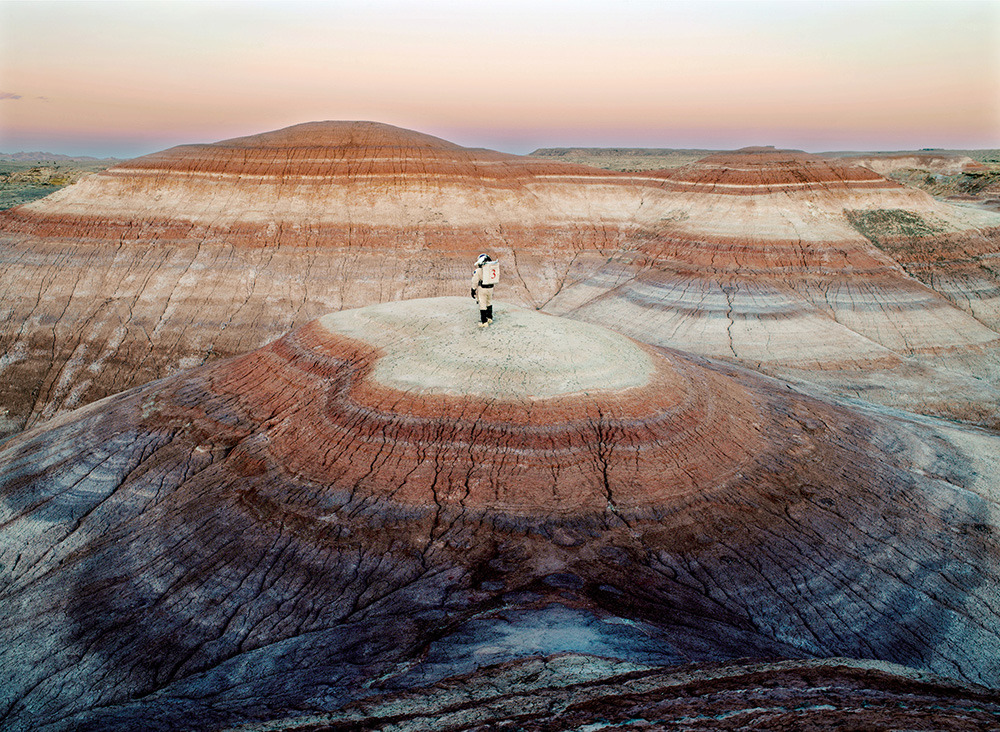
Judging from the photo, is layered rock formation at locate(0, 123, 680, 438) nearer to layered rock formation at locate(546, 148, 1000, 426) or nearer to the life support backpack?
layered rock formation at locate(546, 148, 1000, 426)

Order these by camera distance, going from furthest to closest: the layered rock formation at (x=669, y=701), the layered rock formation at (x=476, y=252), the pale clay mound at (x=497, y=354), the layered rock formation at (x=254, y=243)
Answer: the layered rock formation at (x=254, y=243)
the layered rock formation at (x=476, y=252)
the pale clay mound at (x=497, y=354)
the layered rock formation at (x=669, y=701)

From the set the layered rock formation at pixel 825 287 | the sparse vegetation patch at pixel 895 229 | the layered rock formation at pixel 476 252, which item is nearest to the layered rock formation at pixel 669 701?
the layered rock formation at pixel 825 287

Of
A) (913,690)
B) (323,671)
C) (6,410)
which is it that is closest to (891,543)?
(913,690)

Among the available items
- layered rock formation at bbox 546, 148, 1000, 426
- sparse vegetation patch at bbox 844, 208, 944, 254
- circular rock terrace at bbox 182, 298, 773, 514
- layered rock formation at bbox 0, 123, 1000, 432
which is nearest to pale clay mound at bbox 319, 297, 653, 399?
circular rock terrace at bbox 182, 298, 773, 514

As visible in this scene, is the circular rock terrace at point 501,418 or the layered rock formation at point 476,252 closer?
the circular rock terrace at point 501,418

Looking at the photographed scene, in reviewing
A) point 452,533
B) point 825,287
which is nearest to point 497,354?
point 452,533

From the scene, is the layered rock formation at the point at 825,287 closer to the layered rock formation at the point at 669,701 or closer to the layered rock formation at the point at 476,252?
the layered rock formation at the point at 476,252

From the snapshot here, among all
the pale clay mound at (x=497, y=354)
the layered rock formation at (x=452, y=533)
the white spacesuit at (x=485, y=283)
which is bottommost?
the layered rock formation at (x=452, y=533)

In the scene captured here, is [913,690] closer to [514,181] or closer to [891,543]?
[891,543]
